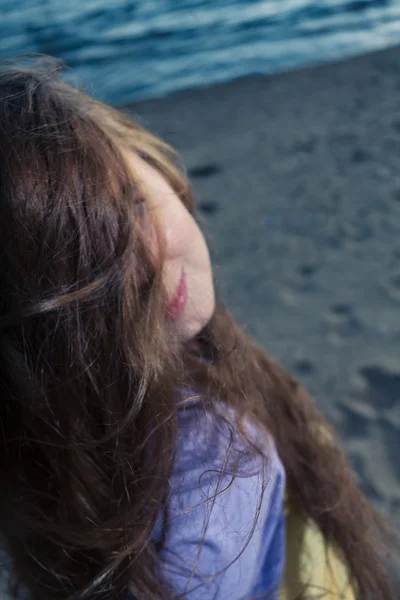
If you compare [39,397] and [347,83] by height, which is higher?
[39,397]

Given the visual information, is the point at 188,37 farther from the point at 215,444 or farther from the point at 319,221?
the point at 215,444

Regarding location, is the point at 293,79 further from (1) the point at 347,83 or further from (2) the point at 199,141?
(2) the point at 199,141

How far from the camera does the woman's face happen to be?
98cm

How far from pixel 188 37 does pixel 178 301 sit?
5.05 meters

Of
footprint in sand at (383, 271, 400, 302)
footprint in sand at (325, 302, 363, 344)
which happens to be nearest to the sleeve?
footprint in sand at (325, 302, 363, 344)

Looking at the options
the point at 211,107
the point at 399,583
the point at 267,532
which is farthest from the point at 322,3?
the point at 267,532

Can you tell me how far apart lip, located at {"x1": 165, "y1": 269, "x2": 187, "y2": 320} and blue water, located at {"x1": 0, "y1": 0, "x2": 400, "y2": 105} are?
4028mm

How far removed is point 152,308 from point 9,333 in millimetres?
170

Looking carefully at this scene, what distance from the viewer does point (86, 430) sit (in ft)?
A: 3.01

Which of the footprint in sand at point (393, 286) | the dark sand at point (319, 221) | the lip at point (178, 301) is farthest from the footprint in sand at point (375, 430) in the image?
the lip at point (178, 301)

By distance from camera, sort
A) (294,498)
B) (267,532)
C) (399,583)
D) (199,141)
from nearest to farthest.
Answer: (267,532) → (294,498) → (399,583) → (199,141)

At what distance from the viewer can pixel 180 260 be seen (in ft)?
3.27

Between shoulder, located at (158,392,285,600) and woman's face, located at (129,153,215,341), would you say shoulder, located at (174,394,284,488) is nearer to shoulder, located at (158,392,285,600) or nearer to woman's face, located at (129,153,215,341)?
shoulder, located at (158,392,285,600)

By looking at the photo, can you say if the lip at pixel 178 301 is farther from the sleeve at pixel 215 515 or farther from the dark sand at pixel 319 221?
the dark sand at pixel 319 221
